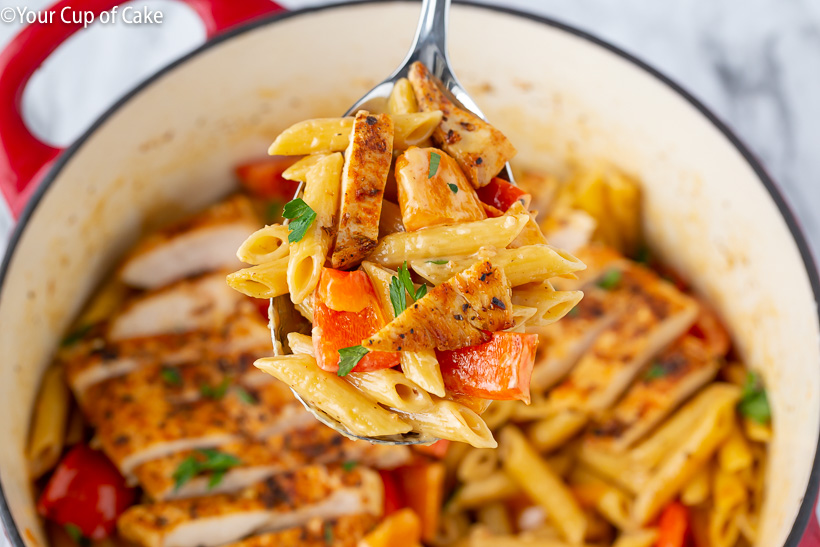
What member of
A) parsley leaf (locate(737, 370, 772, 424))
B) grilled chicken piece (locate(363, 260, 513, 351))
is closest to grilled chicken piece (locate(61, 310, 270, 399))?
grilled chicken piece (locate(363, 260, 513, 351))

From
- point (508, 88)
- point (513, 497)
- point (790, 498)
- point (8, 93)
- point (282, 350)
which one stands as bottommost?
point (513, 497)

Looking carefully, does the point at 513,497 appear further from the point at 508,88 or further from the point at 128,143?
the point at 128,143

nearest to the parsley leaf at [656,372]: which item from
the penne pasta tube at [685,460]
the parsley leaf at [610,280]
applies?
the penne pasta tube at [685,460]

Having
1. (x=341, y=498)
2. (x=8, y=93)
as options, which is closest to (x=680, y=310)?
(x=341, y=498)

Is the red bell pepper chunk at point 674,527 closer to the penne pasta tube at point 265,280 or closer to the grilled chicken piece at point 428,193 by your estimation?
the grilled chicken piece at point 428,193

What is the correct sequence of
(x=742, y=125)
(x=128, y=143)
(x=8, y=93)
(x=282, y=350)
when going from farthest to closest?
(x=742, y=125), (x=128, y=143), (x=8, y=93), (x=282, y=350)

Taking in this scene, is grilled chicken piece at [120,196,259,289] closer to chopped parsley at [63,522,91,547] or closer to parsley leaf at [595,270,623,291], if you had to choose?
chopped parsley at [63,522,91,547]

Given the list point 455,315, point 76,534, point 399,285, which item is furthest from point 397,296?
point 76,534
